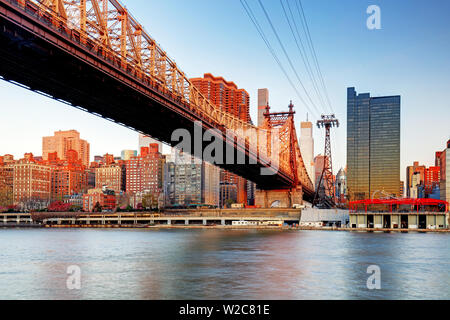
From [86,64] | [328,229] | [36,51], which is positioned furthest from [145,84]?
[328,229]

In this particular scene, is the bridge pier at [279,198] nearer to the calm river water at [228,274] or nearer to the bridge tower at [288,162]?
the bridge tower at [288,162]

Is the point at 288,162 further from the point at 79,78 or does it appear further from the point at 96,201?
the point at 96,201

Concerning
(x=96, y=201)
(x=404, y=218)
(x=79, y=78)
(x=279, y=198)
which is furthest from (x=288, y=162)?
(x=96, y=201)

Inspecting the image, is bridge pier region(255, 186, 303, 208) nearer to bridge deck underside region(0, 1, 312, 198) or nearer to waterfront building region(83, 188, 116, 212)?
bridge deck underside region(0, 1, 312, 198)

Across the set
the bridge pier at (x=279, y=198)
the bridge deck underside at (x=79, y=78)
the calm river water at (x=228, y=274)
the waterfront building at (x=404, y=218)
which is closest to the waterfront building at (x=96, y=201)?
the bridge pier at (x=279, y=198)

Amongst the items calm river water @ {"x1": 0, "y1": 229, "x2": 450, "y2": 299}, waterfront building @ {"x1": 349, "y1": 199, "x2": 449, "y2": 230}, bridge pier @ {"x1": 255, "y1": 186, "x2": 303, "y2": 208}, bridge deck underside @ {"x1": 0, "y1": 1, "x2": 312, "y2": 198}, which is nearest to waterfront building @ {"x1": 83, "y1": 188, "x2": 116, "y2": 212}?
bridge pier @ {"x1": 255, "y1": 186, "x2": 303, "y2": 208}
